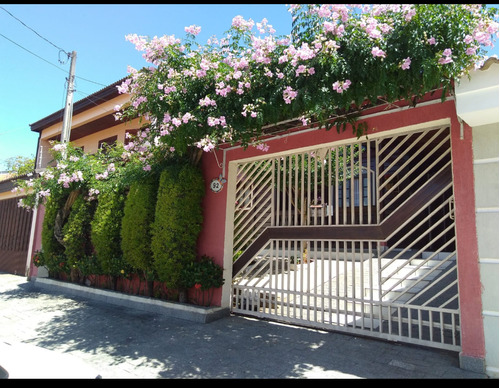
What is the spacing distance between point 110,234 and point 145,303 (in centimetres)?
179

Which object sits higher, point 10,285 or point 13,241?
point 13,241

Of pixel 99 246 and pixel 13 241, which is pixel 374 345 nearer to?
pixel 99 246

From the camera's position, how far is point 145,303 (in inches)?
278

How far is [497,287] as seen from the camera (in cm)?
377

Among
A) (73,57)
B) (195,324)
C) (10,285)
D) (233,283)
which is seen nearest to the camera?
(195,324)

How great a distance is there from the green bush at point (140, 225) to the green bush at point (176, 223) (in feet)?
1.15

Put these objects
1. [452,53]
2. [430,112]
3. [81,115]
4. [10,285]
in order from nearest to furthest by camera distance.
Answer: [452,53], [430,112], [10,285], [81,115]

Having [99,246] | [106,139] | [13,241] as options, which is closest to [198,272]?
[99,246]

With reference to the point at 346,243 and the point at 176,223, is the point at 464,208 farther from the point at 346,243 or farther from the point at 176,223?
the point at 176,223

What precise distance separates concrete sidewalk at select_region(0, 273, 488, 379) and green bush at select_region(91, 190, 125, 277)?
4.48 feet

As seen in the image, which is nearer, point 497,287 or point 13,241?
point 497,287

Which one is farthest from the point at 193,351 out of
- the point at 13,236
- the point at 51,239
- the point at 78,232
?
the point at 13,236

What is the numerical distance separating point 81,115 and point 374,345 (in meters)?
11.4

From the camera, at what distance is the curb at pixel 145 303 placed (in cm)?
617
